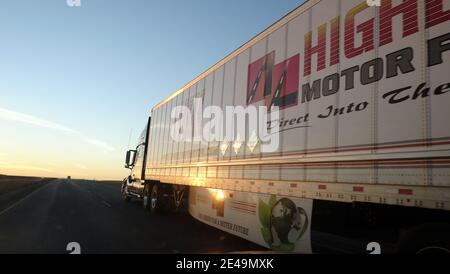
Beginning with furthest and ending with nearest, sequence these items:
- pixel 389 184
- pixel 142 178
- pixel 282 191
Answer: pixel 142 178
pixel 282 191
pixel 389 184

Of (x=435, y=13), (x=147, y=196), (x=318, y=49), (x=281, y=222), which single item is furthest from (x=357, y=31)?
(x=147, y=196)

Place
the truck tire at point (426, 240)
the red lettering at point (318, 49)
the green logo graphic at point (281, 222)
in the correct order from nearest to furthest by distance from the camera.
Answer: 1. the truck tire at point (426, 240)
2. the red lettering at point (318, 49)
3. the green logo graphic at point (281, 222)

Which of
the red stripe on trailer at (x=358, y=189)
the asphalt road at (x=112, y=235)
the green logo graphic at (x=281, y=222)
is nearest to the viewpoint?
the red stripe on trailer at (x=358, y=189)

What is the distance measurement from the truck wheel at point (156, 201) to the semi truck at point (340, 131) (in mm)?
6482

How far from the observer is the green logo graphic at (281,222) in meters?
6.82

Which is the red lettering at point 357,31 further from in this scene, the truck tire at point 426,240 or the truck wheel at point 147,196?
the truck wheel at point 147,196

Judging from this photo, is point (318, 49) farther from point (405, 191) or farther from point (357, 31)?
point (405, 191)

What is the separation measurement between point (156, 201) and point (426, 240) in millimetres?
13214

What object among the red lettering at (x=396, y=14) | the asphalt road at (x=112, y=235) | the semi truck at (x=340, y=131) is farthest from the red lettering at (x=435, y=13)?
the asphalt road at (x=112, y=235)

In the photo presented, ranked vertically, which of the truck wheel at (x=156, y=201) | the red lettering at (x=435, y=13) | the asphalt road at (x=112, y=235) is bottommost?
the asphalt road at (x=112, y=235)
